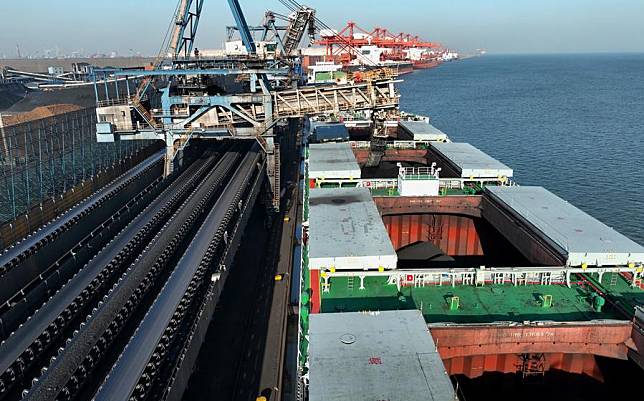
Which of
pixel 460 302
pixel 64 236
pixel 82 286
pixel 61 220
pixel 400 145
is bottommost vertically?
pixel 82 286

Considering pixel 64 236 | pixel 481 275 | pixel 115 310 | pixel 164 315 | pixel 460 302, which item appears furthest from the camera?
pixel 64 236

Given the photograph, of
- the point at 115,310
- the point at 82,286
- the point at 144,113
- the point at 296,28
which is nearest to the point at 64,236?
the point at 82,286

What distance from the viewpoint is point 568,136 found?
88688 mm

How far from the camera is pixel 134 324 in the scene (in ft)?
76.8

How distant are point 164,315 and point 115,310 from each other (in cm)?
258

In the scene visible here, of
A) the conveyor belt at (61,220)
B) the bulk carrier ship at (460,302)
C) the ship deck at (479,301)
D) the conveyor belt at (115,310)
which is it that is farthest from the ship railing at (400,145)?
the ship deck at (479,301)

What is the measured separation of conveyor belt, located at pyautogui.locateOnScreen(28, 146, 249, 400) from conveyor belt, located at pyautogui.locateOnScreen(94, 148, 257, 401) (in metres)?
1.30

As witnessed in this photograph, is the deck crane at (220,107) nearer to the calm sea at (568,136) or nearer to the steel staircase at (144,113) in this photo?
the steel staircase at (144,113)

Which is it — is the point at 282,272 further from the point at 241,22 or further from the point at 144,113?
the point at 241,22

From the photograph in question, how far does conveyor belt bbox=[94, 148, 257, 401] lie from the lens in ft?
58.5

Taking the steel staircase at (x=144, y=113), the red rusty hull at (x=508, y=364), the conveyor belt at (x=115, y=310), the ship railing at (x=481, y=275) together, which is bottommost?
the red rusty hull at (x=508, y=364)

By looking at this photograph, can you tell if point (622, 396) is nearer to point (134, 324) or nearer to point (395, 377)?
point (395, 377)

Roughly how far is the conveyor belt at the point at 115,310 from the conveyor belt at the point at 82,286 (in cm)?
132

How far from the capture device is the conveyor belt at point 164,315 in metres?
17.8
